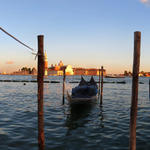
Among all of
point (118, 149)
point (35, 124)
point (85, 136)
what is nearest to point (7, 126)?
point (35, 124)

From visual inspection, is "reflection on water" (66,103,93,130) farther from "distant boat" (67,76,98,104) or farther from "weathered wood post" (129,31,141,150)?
"weathered wood post" (129,31,141,150)

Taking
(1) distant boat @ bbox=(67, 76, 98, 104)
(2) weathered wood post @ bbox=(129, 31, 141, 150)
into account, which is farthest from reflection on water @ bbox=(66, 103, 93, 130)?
(2) weathered wood post @ bbox=(129, 31, 141, 150)

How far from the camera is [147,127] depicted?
9.91 m

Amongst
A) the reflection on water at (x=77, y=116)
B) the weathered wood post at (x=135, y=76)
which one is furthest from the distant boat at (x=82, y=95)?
the weathered wood post at (x=135, y=76)

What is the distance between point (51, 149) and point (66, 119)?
4.71 m

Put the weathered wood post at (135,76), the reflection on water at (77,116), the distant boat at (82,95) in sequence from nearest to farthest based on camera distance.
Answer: the weathered wood post at (135,76) → the reflection on water at (77,116) → the distant boat at (82,95)

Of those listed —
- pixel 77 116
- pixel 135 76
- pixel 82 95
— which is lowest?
pixel 77 116

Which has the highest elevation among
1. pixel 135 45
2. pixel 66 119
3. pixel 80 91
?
pixel 135 45

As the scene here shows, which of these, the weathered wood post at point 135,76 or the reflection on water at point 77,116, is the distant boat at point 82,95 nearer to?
the reflection on water at point 77,116

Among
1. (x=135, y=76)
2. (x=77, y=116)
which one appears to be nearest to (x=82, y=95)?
(x=77, y=116)

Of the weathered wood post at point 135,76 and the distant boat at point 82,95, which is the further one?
the distant boat at point 82,95

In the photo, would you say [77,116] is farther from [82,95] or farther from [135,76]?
[135,76]

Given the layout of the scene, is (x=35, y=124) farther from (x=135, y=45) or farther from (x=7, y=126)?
(x=135, y=45)

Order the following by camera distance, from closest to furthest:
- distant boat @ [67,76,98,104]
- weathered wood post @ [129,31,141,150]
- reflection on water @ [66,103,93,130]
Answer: weathered wood post @ [129,31,141,150] < reflection on water @ [66,103,93,130] < distant boat @ [67,76,98,104]
